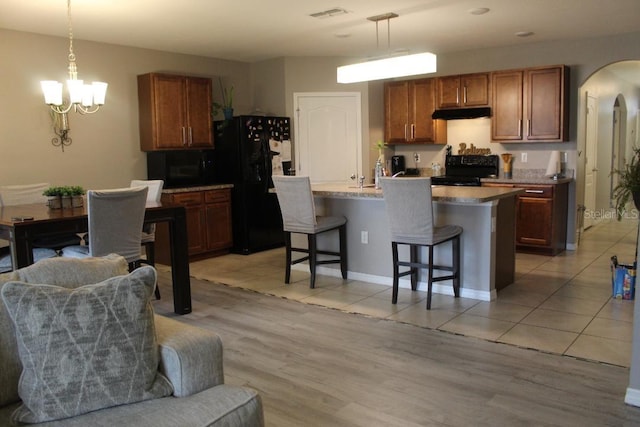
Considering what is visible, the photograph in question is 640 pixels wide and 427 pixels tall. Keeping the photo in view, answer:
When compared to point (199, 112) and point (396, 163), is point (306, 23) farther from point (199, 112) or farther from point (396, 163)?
point (396, 163)

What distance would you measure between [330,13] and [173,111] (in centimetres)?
235

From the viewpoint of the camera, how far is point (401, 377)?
3.12m

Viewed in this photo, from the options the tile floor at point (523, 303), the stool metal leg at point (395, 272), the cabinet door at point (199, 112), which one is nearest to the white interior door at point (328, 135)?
the cabinet door at point (199, 112)

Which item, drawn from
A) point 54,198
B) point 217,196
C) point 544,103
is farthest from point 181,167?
point 544,103

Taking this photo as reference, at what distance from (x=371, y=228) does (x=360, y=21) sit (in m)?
2.00

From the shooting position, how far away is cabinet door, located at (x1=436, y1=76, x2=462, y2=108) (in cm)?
706

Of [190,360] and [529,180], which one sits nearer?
A: [190,360]

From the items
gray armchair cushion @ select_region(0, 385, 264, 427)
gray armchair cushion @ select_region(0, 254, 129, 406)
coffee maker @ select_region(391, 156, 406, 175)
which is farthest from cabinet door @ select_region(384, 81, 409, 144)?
gray armchair cushion @ select_region(0, 385, 264, 427)

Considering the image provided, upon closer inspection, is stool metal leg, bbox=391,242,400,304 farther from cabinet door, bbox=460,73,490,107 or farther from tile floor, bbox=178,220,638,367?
cabinet door, bbox=460,73,490,107

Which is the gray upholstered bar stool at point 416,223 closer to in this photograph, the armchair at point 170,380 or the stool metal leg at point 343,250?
the stool metal leg at point 343,250

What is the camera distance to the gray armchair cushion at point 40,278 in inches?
74.2

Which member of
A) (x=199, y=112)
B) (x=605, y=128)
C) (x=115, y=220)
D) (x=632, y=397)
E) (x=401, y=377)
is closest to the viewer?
(x=632, y=397)

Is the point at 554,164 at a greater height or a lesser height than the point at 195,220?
greater

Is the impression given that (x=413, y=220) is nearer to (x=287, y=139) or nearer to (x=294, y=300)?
(x=294, y=300)
